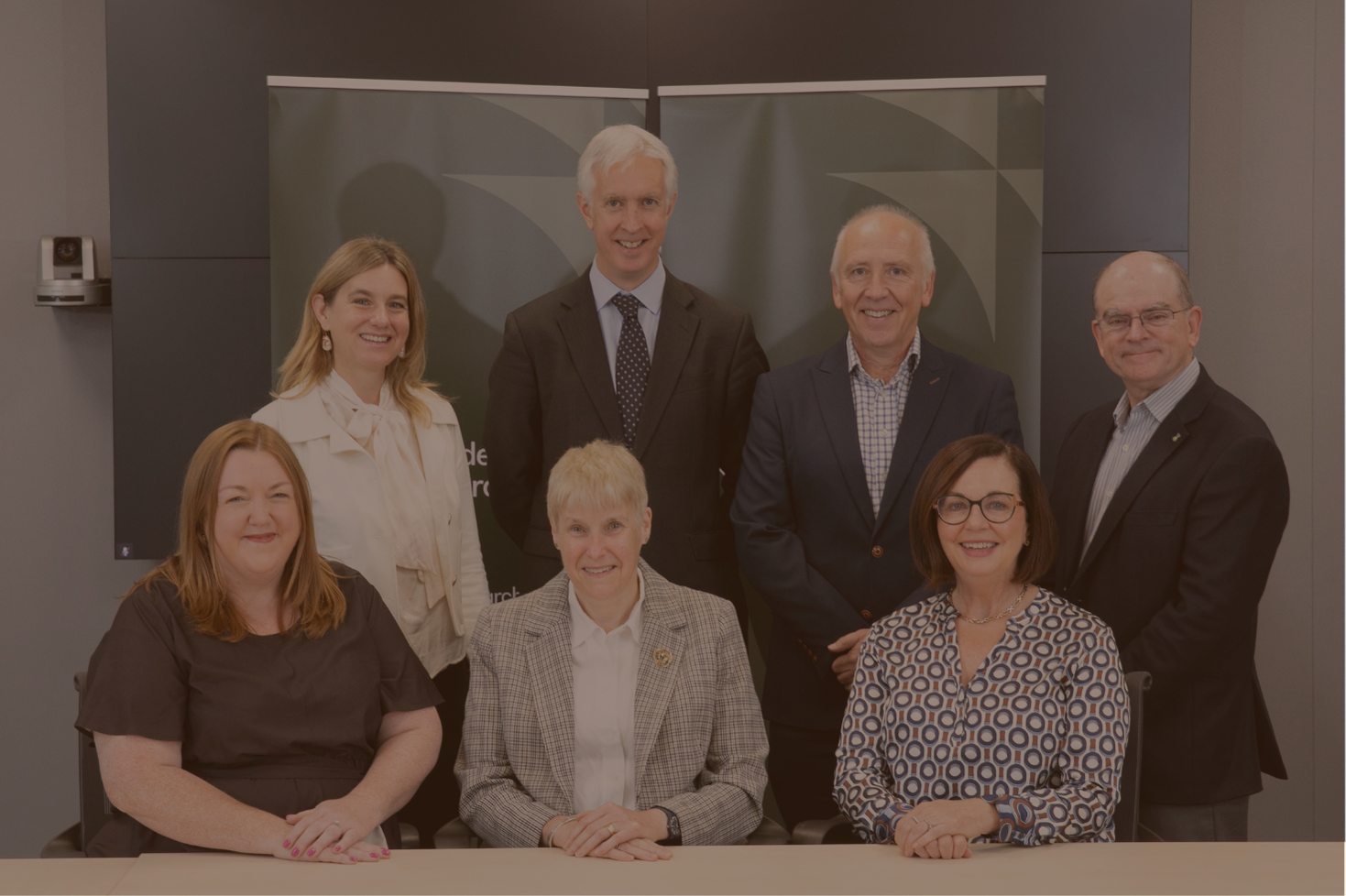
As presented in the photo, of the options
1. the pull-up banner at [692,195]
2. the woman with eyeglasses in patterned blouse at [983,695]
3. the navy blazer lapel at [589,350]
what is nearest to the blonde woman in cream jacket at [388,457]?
the navy blazer lapel at [589,350]

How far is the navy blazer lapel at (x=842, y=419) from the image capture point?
2838mm

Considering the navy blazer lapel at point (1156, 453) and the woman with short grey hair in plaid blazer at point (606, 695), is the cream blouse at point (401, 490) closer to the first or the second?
the woman with short grey hair in plaid blazer at point (606, 695)

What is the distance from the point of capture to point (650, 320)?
323cm

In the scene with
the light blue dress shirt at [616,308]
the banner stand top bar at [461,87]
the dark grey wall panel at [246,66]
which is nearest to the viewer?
the light blue dress shirt at [616,308]

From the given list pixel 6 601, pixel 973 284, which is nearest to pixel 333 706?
pixel 973 284

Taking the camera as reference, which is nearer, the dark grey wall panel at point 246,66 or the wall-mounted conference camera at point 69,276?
the dark grey wall panel at point 246,66

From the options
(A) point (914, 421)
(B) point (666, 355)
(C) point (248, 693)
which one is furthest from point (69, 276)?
(A) point (914, 421)

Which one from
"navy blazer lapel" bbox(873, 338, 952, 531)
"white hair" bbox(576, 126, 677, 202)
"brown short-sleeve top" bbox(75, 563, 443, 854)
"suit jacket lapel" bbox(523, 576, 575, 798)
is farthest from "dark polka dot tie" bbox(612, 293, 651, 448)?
"brown short-sleeve top" bbox(75, 563, 443, 854)

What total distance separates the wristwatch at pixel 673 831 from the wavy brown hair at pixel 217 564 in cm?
79

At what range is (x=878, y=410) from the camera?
292cm

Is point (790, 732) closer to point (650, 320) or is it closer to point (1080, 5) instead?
point (650, 320)

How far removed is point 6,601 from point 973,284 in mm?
3739

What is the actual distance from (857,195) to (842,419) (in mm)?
1022

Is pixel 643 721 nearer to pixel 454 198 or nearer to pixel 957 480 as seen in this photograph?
pixel 957 480
